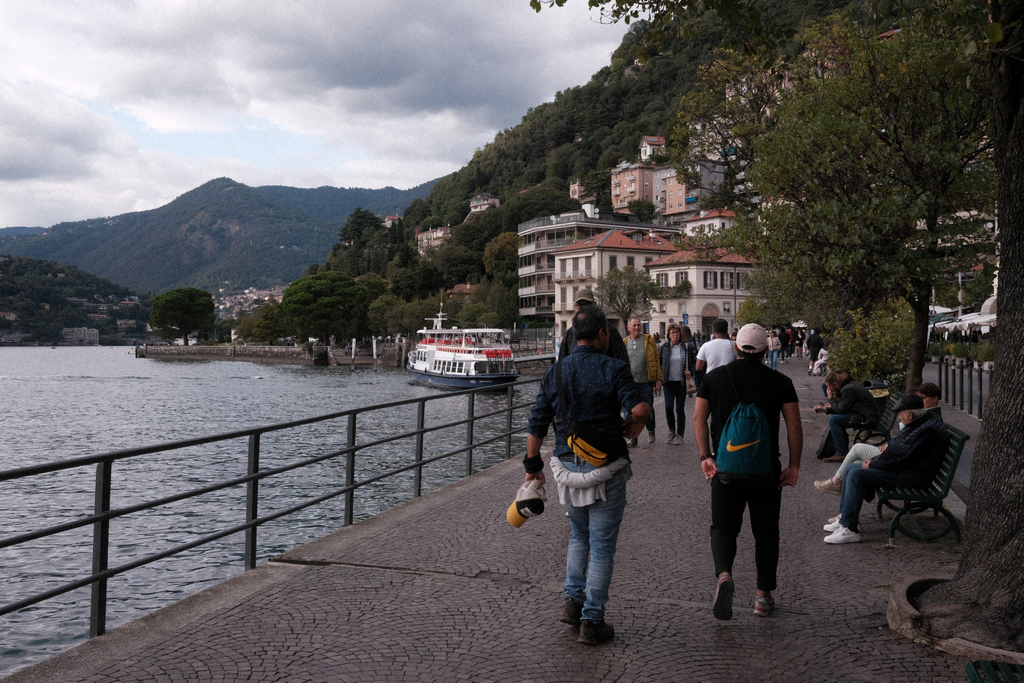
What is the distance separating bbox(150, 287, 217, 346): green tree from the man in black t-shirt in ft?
499

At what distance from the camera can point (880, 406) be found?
38.2 feet

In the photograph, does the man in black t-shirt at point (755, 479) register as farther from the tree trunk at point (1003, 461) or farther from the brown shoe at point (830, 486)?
the brown shoe at point (830, 486)

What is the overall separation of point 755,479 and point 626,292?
6676cm

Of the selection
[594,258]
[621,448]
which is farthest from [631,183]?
[621,448]

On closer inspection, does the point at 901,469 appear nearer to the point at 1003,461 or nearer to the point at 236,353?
the point at 1003,461

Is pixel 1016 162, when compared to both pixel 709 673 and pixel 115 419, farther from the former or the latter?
pixel 115 419

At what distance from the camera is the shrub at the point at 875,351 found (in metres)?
16.7

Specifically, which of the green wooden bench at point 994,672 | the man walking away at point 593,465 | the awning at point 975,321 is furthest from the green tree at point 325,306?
the green wooden bench at point 994,672

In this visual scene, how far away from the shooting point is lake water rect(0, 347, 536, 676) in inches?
414

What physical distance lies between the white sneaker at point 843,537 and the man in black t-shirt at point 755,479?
1.88 m

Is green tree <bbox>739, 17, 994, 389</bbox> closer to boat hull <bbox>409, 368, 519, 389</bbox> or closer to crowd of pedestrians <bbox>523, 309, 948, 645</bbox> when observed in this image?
crowd of pedestrians <bbox>523, 309, 948, 645</bbox>

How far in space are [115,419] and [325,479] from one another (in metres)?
25.4

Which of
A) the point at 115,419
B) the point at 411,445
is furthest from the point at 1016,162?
the point at 115,419

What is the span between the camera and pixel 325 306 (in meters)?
107
